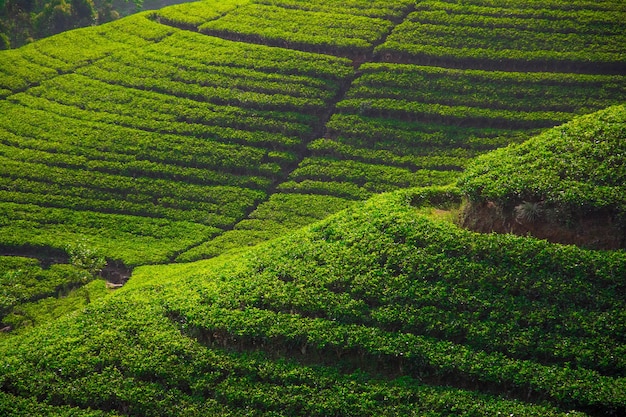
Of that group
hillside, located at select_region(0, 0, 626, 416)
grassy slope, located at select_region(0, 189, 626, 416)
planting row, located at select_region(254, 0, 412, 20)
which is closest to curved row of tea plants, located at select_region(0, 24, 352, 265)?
hillside, located at select_region(0, 0, 626, 416)

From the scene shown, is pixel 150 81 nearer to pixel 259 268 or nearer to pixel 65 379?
pixel 259 268

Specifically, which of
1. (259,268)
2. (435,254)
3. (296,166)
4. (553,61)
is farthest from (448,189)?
(553,61)

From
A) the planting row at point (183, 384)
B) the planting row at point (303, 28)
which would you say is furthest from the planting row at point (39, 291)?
the planting row at point (303, 28)

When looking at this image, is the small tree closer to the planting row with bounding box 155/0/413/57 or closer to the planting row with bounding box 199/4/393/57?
the planting row with bounding box 199/4/393/57

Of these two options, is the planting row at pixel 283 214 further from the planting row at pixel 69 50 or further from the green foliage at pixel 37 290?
the planting row at pixel 69 50

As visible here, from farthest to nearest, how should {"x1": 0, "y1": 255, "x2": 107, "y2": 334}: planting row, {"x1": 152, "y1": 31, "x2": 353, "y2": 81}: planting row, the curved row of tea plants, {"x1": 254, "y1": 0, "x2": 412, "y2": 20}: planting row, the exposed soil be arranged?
{"x1": 254, "y1": 0, "x2": 412, "y2": 20}: planting row
{"x1": 152, "y1": 31, "x2": 353, "y2": 81}: planting row
the curved row of tea plants
{"x1": 0, "y1": 255, "x2": 107, "y2": 334}: planting row
the exposed soil

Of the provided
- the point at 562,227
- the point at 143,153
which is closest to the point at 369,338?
the point at 562,227

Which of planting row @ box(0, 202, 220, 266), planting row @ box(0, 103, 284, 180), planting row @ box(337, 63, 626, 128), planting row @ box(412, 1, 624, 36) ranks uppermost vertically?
planting row @ box(412, 1, 624, 36)

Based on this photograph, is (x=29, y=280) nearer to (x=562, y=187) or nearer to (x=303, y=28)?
(x=562, y=187)
